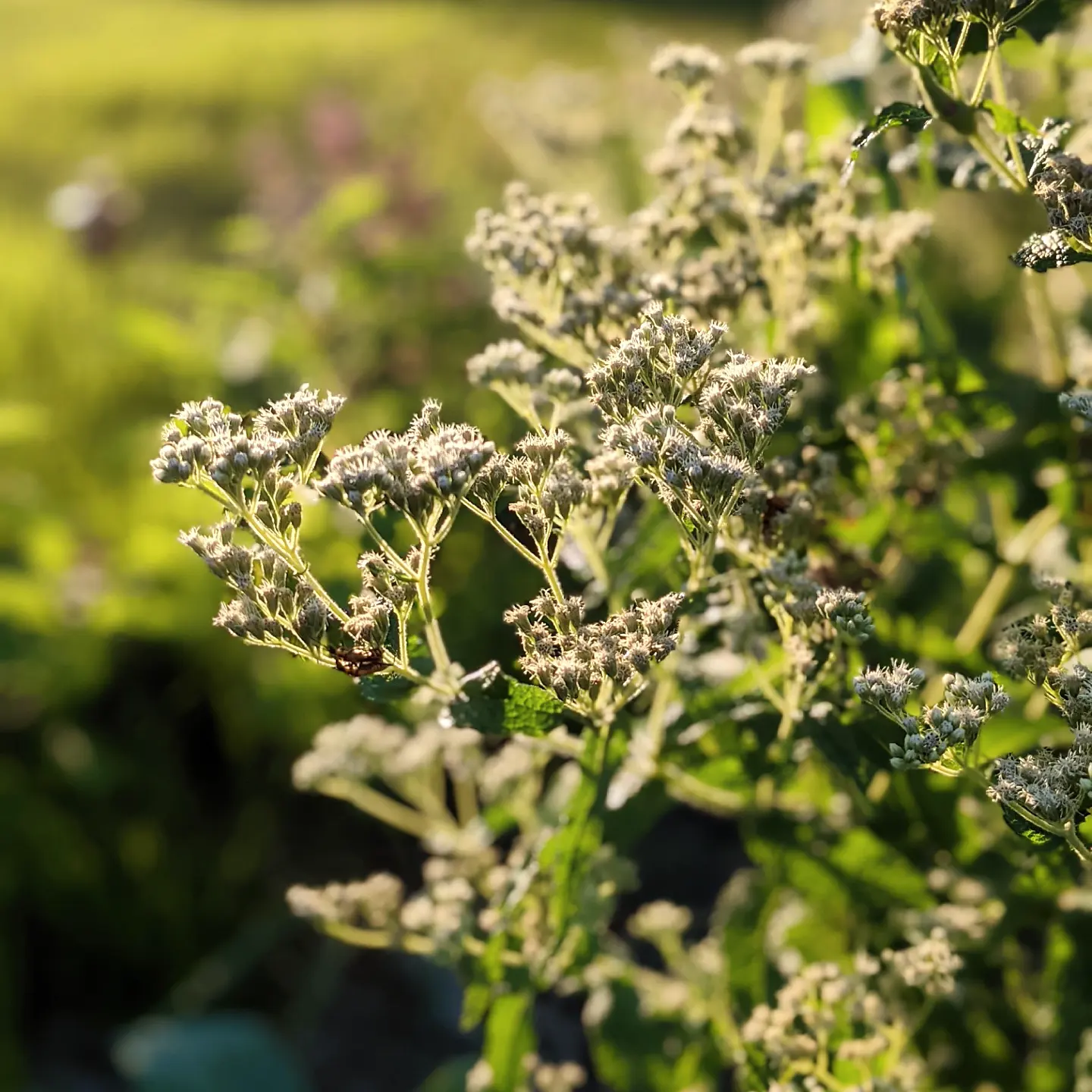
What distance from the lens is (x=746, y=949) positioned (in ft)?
5.83

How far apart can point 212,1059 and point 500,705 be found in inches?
78.0

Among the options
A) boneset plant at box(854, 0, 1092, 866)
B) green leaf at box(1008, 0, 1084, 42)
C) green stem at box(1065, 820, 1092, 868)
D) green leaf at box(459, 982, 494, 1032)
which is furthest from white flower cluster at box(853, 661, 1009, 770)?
green leaf at box(1008, 0, 1084, 42)

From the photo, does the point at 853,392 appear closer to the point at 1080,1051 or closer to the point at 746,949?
the point at 746,949

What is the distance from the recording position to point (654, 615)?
1152 mm

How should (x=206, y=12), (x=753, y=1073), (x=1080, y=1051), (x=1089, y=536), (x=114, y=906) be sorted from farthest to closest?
(x=206, y=12) → (x=114, y=906) → (x=1089, y=536) → (x=1080, y=1051) → (x=753, y=1073)

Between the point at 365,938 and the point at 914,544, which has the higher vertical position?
the point at 914,544

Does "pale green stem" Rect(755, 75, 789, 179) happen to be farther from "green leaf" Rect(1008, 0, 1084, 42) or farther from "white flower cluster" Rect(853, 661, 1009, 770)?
"white flower cluster" Rect(853, 661, 1009, 770)

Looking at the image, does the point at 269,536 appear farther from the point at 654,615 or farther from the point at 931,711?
the point at 931,711

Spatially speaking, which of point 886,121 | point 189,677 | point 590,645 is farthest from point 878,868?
point 189,677

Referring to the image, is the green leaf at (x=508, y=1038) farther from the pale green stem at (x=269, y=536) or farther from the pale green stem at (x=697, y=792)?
the pale green stem at (x=269, y=536)

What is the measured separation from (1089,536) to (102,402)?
4.04 metres

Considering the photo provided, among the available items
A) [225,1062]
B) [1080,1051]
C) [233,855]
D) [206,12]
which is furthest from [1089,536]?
[206,12]

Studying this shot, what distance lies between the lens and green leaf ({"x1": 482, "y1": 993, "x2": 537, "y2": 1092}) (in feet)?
5.31

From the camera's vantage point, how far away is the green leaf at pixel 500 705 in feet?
4.09
